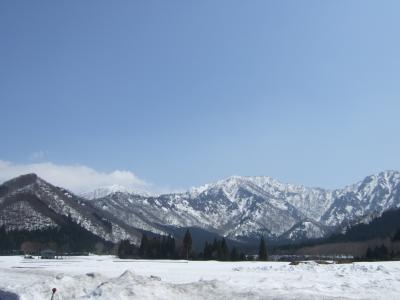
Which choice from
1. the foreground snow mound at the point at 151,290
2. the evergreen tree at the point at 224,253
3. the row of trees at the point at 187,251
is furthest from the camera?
the row of trees at the point at 187,251

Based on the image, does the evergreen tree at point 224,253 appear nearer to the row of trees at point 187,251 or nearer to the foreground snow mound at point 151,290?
the row of trees at point 187,251

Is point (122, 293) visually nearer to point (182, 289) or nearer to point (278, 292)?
point (182, 289)

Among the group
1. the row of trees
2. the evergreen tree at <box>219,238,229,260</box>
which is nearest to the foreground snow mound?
the row of trees

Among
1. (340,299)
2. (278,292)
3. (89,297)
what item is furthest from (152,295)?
(340,299)

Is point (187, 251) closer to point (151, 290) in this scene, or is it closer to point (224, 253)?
point (224, 253)

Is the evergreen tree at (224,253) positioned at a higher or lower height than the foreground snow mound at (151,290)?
higher

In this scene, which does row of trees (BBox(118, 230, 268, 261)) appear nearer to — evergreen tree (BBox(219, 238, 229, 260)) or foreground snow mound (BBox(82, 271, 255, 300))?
evergreen tree (BBox(219, 238, 229, 260))

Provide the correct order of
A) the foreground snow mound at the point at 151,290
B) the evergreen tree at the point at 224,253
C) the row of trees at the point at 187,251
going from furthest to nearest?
the row of trees at the point at 187,251
the evergreen tree at the point at 224,253
the foreground snow mound at the point at 151,290

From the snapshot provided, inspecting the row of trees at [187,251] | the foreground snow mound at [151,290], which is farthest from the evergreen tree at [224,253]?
the foreground snow mound at [151,290]

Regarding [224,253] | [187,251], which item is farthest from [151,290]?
[187,251]

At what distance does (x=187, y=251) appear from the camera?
16088 centimetres

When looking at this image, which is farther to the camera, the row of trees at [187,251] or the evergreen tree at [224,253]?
the row of trees at [187,251]

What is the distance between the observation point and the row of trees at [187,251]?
156375 millimetres

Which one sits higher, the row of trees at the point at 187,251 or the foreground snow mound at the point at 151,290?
the row of trees at the point at 187,251
